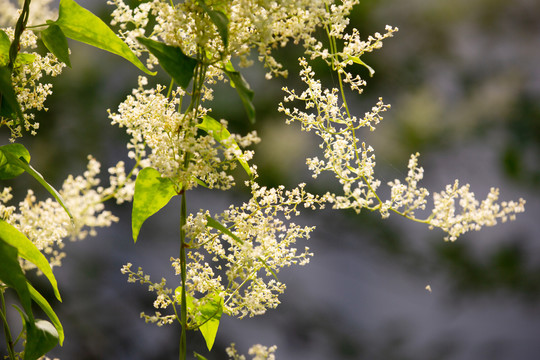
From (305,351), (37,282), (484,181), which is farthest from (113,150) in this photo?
(484,181)

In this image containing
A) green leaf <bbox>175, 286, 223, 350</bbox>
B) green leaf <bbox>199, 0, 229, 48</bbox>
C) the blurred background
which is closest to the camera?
green leaf <bbox>199, 0, 229, 48</bbox>

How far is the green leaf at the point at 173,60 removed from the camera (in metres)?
0.34

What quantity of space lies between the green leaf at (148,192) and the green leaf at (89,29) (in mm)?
96

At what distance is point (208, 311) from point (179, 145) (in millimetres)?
169

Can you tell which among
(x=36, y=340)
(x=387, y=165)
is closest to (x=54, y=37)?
(x=36, y=340)

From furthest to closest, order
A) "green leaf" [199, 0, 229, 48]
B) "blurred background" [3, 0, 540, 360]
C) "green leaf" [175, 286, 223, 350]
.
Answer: "blurred background" [3, 0, 540, 360] < "green leaf" [175, 286, 223, 350] < "green leaf" [199, 0, 229, 48]

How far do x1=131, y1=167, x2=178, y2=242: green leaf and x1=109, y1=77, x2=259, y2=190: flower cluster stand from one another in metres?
0.02

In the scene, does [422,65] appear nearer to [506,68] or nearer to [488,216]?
[506,68]

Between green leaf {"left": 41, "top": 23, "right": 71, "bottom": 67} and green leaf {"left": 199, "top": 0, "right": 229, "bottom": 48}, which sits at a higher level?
green leaf {"left": 41, "top": 23, "right": 71, "bottom": 67}

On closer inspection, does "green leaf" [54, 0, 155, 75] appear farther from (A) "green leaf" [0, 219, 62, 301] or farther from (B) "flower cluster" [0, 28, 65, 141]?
(A) "green leaf" [0, 219, 62, 301]

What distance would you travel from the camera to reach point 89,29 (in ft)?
1.38

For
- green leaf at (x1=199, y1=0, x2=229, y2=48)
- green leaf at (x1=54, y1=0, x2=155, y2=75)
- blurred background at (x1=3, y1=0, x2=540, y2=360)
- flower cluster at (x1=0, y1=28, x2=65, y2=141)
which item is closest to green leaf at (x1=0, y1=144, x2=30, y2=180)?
flower cluster at (x1=0, y1=28, x2=65, y2=141)

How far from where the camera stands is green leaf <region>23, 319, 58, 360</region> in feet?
1.36

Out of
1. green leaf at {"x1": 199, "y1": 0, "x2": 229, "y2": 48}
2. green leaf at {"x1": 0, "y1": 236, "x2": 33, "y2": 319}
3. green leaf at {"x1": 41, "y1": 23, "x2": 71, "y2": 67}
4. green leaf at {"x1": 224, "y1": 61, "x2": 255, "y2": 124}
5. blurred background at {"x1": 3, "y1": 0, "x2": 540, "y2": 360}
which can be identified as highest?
blurred background at {"x1": 3, "y1": 0, "x2": 540, "y2": 360}
